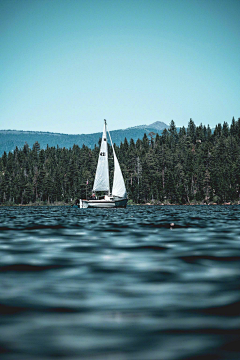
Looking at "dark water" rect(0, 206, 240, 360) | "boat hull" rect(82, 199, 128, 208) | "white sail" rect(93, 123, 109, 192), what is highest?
"white sail" rect(93, 123, 109, 192)

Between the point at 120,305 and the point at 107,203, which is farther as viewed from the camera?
the point at 107,203

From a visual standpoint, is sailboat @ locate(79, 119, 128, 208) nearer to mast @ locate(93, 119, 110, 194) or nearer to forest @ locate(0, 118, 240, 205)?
mast @ locate(93, 119, 110, 194)

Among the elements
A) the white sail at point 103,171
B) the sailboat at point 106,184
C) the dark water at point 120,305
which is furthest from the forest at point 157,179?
the dark water at point 120,305

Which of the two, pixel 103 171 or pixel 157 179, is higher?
pixel 103 171

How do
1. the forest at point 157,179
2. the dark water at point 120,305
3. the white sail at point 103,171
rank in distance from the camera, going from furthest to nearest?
the forest at point 157,179
the white sail at point 103,171
the dark water at point 120,305

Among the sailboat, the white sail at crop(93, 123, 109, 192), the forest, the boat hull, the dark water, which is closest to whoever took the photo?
the dark water

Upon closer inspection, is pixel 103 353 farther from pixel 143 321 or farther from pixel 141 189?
pixel 141 189

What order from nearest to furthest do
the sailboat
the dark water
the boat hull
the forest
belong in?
1. the dark water
2. the sailboat
3. the boat hull
4. the forest

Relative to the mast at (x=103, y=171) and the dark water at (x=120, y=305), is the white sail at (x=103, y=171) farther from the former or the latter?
the dark water at (x=120, y=305)

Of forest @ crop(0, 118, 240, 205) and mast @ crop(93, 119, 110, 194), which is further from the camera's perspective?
forest @ crop(0, 118, 240, 205)

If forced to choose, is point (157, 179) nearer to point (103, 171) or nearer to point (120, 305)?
point (103, 171)

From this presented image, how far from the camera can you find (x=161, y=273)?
1034cm

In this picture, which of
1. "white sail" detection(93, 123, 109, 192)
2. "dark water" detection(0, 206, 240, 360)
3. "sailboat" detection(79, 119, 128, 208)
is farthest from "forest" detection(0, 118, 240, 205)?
"dark water" detection(0, 206, 240, 360)

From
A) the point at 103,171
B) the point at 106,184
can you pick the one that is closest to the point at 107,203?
the point at 106,184
